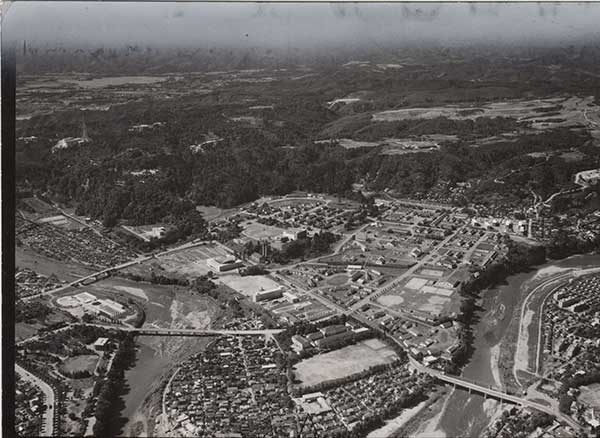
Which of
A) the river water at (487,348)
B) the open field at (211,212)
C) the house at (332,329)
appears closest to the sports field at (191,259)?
the open field at (211,212)

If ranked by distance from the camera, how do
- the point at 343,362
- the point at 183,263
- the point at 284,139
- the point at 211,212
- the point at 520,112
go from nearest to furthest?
the point at 343,362, the point at 183,263, the point at 211,212, the point at 284,139, the point at 520,112

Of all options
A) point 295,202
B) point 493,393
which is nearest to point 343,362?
point 493,393

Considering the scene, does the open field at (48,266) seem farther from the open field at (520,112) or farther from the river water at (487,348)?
the open field at (520,112)

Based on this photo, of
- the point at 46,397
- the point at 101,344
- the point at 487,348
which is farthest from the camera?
the point at 487,348

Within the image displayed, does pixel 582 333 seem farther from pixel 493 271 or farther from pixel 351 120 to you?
pixel 351 120

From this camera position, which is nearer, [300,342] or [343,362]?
[343,362]

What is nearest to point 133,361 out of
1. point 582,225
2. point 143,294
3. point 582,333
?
point 143,294

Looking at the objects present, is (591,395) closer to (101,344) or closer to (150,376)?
(150,376)
